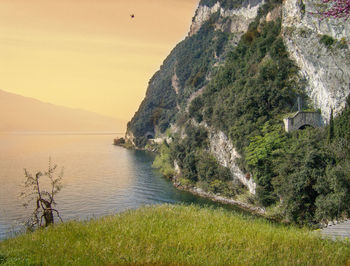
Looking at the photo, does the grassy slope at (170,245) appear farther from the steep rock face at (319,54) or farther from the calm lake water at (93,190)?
the steep rock face at (319,54)

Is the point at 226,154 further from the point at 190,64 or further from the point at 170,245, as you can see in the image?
the point at 190,64

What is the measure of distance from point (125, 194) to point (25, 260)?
50.9 m

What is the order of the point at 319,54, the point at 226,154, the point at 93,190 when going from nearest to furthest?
the point at 319,54, the point at 93,190, the point at 226,154

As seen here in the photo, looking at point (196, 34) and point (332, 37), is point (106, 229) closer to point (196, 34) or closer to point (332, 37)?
point (332, 37)

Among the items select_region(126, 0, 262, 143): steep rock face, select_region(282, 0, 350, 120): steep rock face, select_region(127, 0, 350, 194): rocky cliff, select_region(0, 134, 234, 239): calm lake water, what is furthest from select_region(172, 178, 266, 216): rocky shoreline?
select_region(126, 0, 262, 143): steep rock face

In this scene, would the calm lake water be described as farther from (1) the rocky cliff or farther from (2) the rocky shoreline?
(1) the rocky cliff

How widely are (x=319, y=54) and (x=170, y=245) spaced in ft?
170

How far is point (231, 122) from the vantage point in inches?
2411

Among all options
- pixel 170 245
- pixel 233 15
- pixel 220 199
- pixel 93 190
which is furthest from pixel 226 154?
pixel 233 15

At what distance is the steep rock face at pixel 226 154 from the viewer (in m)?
55.0

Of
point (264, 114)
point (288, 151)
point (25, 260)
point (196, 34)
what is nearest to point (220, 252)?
point (25, 260)

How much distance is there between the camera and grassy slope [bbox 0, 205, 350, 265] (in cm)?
892

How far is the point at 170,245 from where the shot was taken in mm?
9984

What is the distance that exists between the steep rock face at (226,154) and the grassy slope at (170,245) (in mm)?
41619
